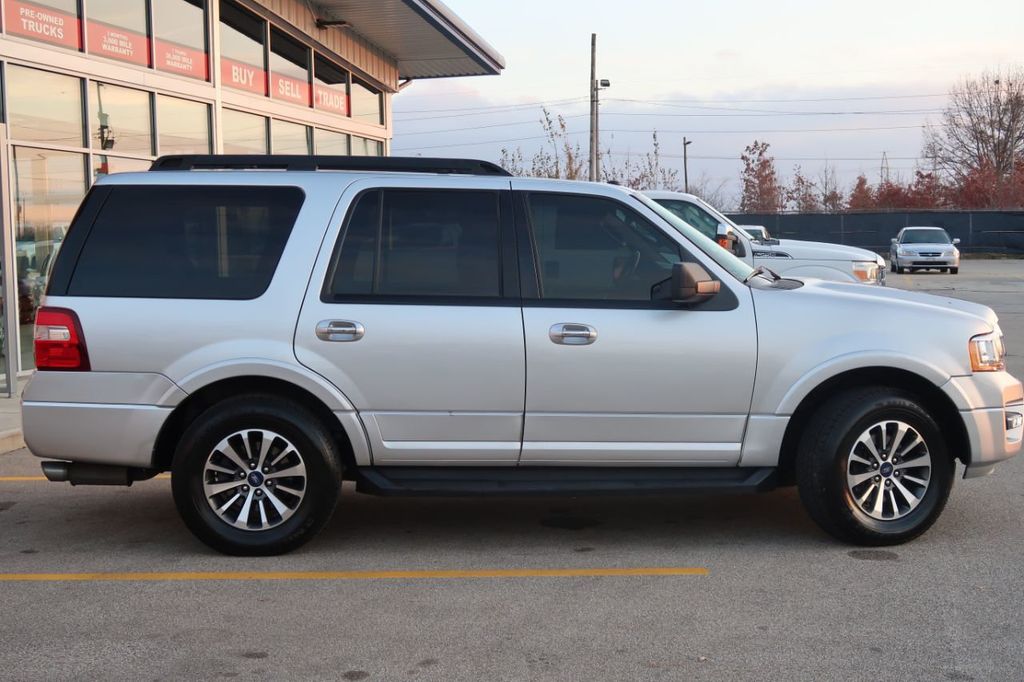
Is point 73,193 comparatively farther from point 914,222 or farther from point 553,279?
point 914,222

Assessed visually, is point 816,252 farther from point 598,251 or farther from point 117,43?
point 598,251

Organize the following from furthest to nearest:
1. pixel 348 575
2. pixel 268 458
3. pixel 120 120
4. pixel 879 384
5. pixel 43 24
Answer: pixel 120 120, pixel 43 24, pixel 879 384, pixel 268 458, pixel 348 575

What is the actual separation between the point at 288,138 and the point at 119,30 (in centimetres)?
488

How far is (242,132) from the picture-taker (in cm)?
1647

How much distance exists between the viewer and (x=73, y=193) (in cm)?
1270

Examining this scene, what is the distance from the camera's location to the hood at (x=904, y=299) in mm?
5957

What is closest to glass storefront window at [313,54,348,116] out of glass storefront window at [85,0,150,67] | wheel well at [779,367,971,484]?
glass storefront window at [85,0,150,67]

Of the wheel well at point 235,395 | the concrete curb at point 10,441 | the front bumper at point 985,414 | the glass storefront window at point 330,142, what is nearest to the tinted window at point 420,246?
the wheel well at point 235,395

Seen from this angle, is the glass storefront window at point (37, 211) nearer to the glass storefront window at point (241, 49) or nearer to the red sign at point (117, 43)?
the red sign at point (117, 43)

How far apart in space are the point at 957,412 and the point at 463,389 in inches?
101

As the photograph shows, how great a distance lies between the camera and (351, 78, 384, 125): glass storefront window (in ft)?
68.4

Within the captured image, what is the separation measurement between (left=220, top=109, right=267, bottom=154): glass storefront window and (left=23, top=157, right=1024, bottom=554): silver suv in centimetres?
1049

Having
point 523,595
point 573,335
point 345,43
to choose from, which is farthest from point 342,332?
point 345,43

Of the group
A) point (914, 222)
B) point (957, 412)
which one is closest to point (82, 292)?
point (957, 412)
